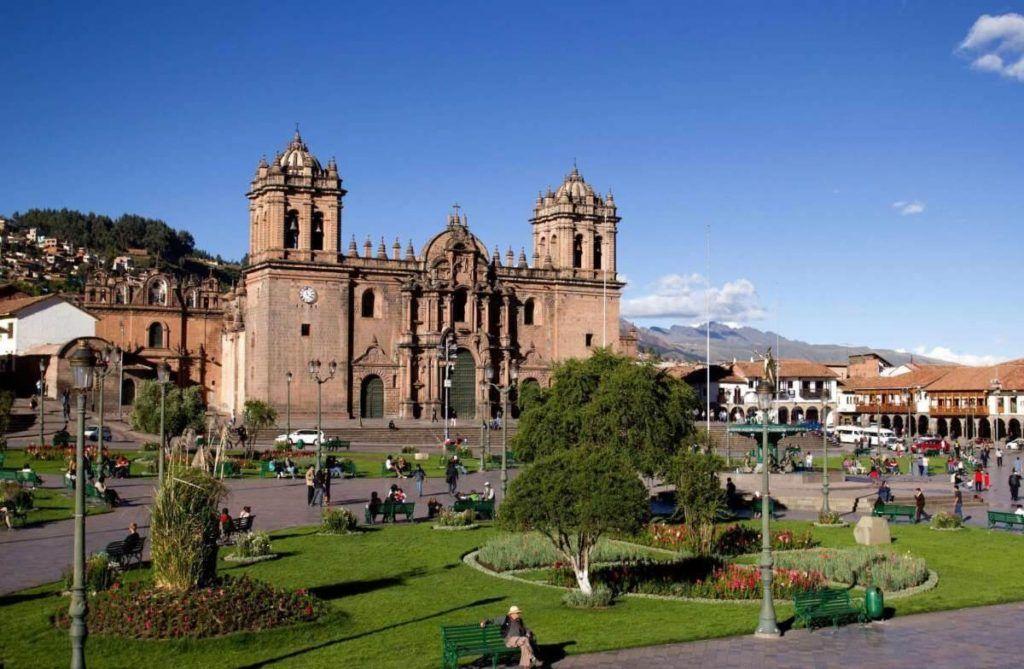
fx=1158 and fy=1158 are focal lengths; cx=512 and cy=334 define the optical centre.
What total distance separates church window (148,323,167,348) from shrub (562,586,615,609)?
→ 174 ft

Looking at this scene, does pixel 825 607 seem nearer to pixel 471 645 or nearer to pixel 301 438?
pixel 471 645

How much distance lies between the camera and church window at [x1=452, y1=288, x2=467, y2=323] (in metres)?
62.7

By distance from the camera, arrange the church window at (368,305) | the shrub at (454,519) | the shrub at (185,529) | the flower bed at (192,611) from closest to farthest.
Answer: the flower bed at (192,611), the shrub at (185,529), the shrub at (454,519), the church window at (368,305)

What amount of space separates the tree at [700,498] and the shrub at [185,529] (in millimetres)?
10841

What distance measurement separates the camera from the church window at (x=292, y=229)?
58.2 m

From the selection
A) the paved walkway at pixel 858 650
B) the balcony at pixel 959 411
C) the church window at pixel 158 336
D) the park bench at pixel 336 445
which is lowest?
the paved walkway at pixel 858 650

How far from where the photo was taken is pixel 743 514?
3153 centimetres

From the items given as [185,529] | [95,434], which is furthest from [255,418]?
[185,529]

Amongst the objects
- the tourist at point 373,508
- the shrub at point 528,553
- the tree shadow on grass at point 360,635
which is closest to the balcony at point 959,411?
the shrub at point 528,553

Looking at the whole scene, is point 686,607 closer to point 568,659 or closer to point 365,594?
point 568,659

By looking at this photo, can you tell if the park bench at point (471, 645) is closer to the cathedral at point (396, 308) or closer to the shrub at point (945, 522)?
the shrub at point (945, 522)

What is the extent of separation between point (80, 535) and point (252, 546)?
33.0 ft

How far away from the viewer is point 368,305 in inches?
2400

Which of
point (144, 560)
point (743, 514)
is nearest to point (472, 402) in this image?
point (743, 514)
